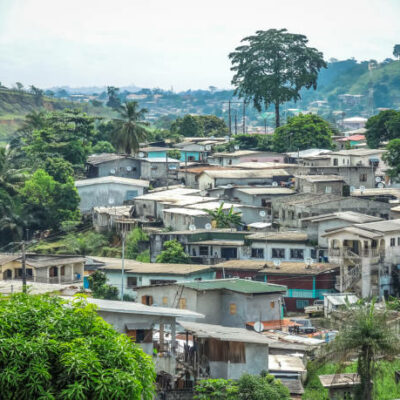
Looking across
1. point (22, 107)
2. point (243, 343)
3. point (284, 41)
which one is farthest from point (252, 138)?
point (22, 107)

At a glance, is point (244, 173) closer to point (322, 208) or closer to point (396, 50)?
point (322, 208)

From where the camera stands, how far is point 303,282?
36750 mm

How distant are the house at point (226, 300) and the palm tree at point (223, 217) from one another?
13970 millimetres

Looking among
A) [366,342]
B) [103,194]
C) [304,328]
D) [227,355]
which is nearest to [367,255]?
[304,328]

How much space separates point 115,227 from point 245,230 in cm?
779

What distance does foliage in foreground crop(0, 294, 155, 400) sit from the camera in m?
13.4

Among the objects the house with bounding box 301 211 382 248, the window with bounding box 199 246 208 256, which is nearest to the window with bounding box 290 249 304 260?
the house with bounding box 301 211 382 248

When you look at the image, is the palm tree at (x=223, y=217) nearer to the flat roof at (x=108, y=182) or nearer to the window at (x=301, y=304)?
the window at (x=301, y=304)

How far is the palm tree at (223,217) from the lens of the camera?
1774 inches

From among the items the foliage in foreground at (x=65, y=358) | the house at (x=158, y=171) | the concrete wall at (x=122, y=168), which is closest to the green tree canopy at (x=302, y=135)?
the house at (x=158, y=171)

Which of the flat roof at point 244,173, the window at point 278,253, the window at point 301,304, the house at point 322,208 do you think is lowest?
the window at point 301,304

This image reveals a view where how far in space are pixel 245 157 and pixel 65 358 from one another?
161 feet

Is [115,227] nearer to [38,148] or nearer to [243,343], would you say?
[38,148]

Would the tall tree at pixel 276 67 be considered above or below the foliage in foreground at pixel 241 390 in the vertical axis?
above
